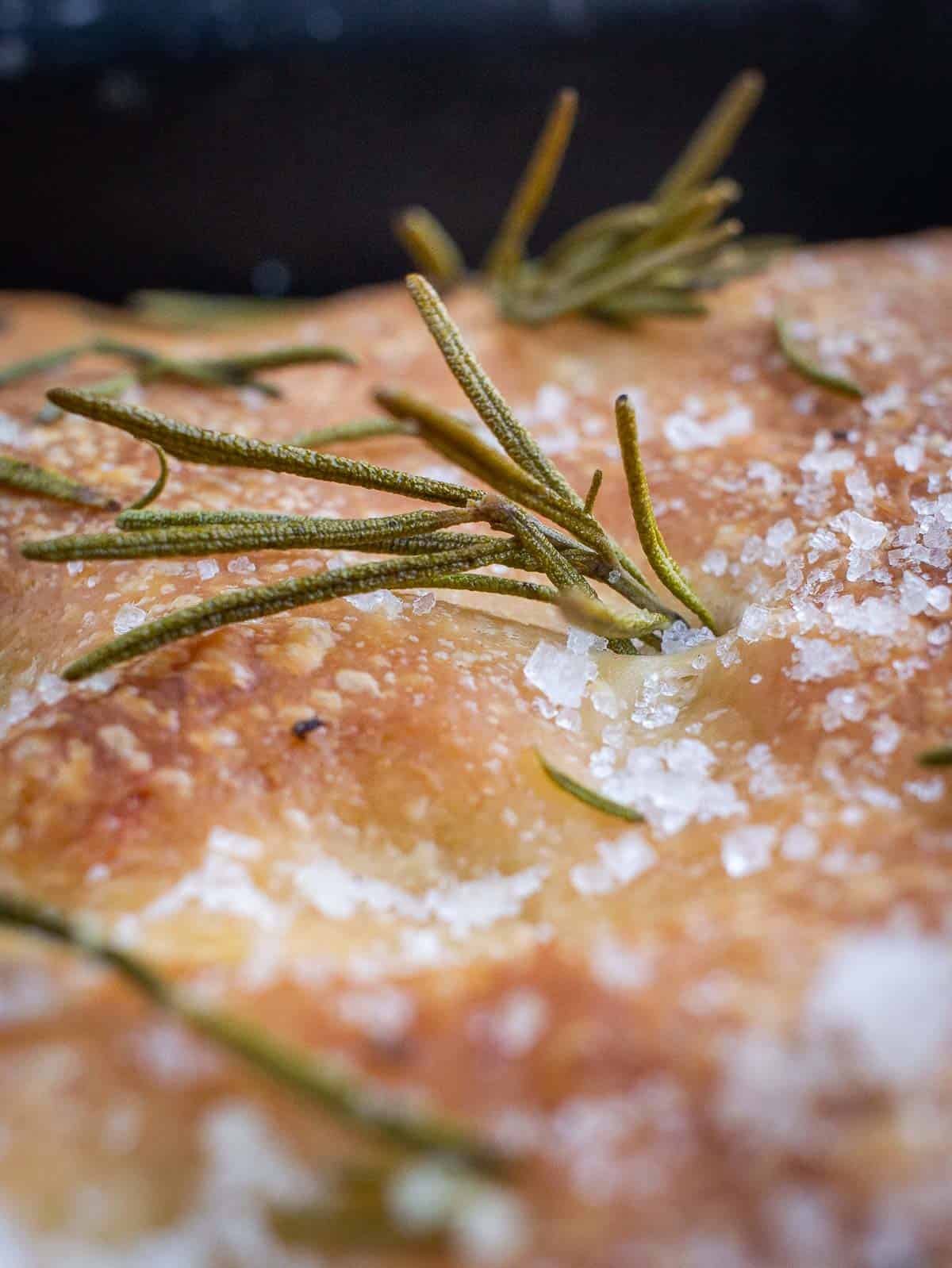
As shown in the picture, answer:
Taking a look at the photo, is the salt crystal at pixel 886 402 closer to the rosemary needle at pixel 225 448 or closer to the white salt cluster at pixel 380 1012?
the rosemary needle at pixel 225 448

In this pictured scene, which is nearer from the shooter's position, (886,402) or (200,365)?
(886,402)

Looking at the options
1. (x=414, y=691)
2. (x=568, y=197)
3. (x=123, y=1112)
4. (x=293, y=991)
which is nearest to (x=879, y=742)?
(x=414, y=691)

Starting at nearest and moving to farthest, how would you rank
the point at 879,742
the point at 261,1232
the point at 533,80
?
the point at 261,1232, the point at 879,742, the point at 533,80

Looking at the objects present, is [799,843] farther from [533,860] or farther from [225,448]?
[225,448]

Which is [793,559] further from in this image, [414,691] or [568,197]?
[568,197]

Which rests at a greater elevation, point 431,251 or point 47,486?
point 431,251

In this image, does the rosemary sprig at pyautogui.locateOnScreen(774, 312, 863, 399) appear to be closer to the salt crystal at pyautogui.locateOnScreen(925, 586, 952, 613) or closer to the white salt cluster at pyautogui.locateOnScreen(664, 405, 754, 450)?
the white salt cluster at pyautogui.locateOnScreen(664, 405, 754, 450)

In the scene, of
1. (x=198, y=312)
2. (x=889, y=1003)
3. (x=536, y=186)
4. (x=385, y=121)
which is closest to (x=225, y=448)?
(x=889, y=1003)

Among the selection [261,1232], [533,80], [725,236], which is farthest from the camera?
[533,80]
